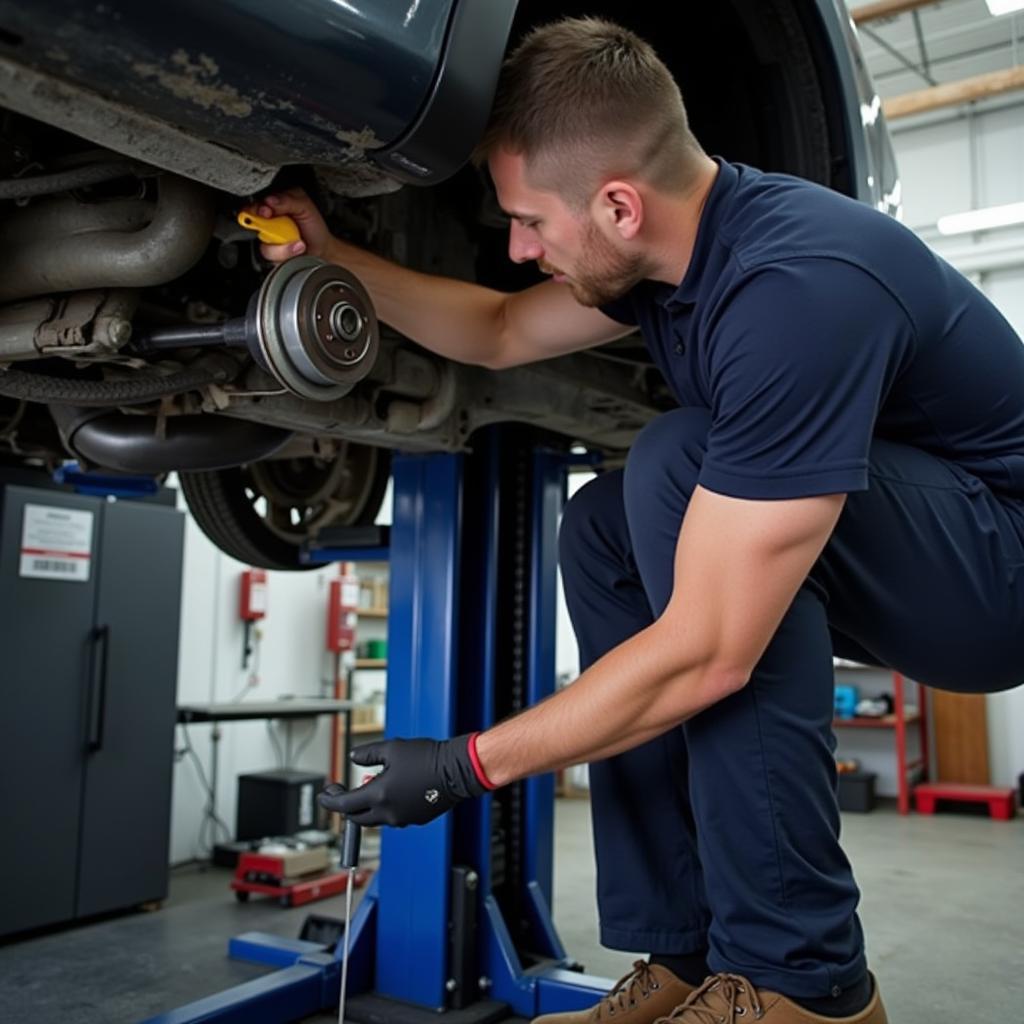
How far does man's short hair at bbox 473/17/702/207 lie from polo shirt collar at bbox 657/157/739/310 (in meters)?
0.05

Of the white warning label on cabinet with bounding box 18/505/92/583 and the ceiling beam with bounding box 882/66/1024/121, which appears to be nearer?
the white warning label on cabinet with bounding box 18/505/92/583

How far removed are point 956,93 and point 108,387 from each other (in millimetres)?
5074

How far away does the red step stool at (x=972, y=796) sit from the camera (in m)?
4.75

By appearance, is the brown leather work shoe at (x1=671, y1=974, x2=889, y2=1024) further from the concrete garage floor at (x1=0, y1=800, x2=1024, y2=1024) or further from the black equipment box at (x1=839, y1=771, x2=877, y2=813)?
the black equipment box at (x1=839, y1=771, x2=877, y2=813)

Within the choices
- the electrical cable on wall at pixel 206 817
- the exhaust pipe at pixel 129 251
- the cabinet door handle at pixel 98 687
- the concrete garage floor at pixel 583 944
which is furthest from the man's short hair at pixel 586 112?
the electrical cable on wall at pixel 206 817

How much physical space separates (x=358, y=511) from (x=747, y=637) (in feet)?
4.79

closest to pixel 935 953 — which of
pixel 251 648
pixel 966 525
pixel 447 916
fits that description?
pixel 447 916

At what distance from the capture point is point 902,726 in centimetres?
500

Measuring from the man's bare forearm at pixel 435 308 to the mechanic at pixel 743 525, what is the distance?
10 cm

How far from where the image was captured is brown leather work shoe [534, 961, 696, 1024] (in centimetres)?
102

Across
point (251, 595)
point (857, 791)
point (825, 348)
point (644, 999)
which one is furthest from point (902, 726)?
point (825, 348)

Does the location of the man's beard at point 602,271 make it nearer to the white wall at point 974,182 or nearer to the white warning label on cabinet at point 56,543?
the white warning label on cabinet at point 56,543

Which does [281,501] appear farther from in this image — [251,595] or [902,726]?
[902,726]

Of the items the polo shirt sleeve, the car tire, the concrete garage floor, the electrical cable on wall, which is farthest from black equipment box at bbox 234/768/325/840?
the polo shirt sleeve
